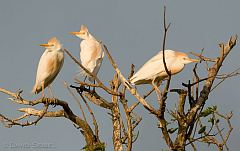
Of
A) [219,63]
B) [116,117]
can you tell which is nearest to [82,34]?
[116,117]

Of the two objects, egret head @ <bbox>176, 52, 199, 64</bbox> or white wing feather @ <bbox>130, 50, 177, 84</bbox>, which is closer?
white wing feather @ <bbox>130, 50, 177, 84</bbox>

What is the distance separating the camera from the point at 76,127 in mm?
7918

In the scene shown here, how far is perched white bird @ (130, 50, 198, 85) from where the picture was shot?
7.09 m

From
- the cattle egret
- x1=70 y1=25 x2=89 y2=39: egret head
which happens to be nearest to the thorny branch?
the cattle egret

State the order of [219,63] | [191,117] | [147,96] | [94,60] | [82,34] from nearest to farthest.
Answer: [191,117], [219,63], [147,96], [94,60], [82,34]

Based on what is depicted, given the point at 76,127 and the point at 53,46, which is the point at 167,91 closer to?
the point at 76,127

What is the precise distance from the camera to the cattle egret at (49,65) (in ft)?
29.2

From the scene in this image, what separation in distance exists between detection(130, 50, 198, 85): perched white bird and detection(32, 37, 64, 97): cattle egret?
2154mm

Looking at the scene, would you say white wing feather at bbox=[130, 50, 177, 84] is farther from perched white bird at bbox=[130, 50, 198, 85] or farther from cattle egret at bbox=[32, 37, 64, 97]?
cattle egret at bbox=[32, 37, 64, 97]

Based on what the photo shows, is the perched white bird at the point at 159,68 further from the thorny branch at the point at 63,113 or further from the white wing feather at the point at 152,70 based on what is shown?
the thorny branch at the point at 63,113

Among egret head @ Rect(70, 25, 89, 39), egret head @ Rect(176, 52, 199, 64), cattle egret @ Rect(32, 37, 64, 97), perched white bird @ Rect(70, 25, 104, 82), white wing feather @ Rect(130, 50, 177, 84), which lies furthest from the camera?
egret head @ Rect(70, 25, 89, 39)

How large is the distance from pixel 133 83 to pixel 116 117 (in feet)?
3.46

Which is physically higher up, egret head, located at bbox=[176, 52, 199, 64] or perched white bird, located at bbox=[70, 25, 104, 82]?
perched white bird, located at bbox=[70, 25, 104, 82]

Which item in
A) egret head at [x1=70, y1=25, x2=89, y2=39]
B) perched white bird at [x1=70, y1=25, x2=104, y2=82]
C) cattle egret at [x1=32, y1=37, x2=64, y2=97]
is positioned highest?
egret head at [x1=70, y1=25, x2=89, y2=39]
